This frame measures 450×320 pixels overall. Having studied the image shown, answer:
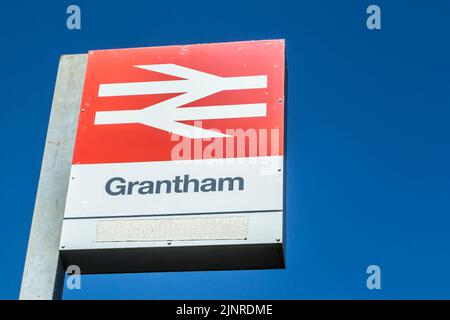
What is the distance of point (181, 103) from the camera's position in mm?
7742

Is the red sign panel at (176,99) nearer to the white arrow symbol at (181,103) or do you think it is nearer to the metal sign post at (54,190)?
the white arrow symbol at (181,103)

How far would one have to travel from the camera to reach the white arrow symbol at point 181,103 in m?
7.55

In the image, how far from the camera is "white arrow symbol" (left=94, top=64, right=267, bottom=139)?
7.55m

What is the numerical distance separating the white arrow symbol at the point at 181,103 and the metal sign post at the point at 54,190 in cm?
28

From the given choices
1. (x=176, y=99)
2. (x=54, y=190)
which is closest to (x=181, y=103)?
(x=176, y=99)

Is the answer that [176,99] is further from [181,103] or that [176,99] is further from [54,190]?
[54,190]

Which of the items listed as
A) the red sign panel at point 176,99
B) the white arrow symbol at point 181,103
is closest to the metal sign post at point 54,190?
Result: the red sign panel at point 176,99

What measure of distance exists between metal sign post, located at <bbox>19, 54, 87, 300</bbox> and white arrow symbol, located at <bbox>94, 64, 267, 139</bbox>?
28 cm

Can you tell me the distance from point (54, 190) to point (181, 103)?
3.57 feet

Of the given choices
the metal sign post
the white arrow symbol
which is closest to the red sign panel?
the white arrow symbol

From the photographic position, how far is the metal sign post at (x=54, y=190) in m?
7.00

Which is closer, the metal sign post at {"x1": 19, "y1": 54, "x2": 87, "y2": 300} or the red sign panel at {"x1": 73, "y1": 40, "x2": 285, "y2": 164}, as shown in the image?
the metal sign post at {"x1": 19, "y1": 54, "x2": 87, "y2": 300}

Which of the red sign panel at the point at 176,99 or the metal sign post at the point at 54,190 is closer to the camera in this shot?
the metal sign post at the point at 54,190

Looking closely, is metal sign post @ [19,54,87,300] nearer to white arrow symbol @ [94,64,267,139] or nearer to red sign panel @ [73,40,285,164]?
red sign panel @ [73,40,285,164]
